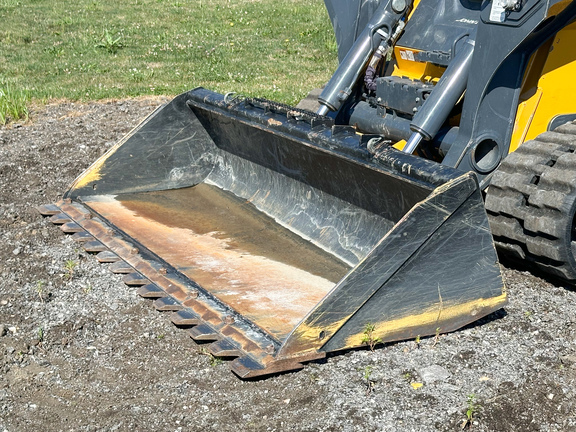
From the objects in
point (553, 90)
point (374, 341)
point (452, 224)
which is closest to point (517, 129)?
point (553, 90)

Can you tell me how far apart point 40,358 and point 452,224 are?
201 cm

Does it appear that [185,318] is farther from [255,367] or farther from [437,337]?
[437,337]

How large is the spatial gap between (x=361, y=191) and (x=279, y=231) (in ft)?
2.24

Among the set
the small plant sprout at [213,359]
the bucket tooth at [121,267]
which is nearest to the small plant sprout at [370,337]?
the small plant sprout at [213,359]

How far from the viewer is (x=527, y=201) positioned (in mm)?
4121

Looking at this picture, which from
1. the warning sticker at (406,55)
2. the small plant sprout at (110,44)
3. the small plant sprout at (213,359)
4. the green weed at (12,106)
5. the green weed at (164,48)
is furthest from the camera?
the small plant sprout at (110,44)

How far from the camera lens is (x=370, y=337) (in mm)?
3602

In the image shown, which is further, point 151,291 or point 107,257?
point 107,257

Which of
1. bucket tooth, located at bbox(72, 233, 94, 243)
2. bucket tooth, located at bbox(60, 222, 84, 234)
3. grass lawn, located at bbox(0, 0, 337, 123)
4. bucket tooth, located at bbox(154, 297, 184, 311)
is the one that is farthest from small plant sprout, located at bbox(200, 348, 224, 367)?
grass lawn, located at bbox(0, 0, 337, 123)

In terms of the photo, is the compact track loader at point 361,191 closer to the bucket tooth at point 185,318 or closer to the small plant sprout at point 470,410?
the bucket tooth at point 185,318

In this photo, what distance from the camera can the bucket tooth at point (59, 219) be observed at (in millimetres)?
5121

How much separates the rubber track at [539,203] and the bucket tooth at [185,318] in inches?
65.4

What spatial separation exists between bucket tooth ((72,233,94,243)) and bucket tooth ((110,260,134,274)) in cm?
40

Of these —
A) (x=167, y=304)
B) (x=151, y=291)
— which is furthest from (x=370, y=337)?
(x=151, y=291)
